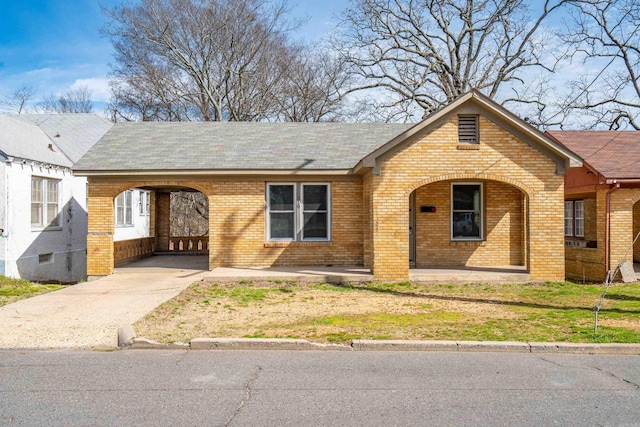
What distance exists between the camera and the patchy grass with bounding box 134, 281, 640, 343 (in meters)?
7.79

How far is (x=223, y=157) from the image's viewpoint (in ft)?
49.3

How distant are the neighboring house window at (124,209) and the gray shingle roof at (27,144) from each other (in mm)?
2246

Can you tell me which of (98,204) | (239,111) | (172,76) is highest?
(172,76)

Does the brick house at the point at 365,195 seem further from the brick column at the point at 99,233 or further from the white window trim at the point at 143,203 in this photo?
the white window trim at the point at 143,203

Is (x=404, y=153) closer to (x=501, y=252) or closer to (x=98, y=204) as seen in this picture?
(x=501, y=252)

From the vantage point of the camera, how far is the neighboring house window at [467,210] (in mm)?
15219

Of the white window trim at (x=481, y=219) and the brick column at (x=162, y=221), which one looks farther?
the brick column at (x=162, y=221)

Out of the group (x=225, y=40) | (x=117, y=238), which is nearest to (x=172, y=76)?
(x=225, y=40)

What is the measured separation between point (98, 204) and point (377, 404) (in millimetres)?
11761

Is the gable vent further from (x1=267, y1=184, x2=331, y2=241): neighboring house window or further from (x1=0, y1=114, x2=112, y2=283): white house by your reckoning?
(x1=0, y1=114, x2=112, y2=283): white house

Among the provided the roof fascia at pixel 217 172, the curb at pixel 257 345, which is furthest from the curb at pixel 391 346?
the roof fascia at pixel 217 172

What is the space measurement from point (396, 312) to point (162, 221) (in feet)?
47.1

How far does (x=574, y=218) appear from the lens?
17531 mm

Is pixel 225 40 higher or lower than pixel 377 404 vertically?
higher
